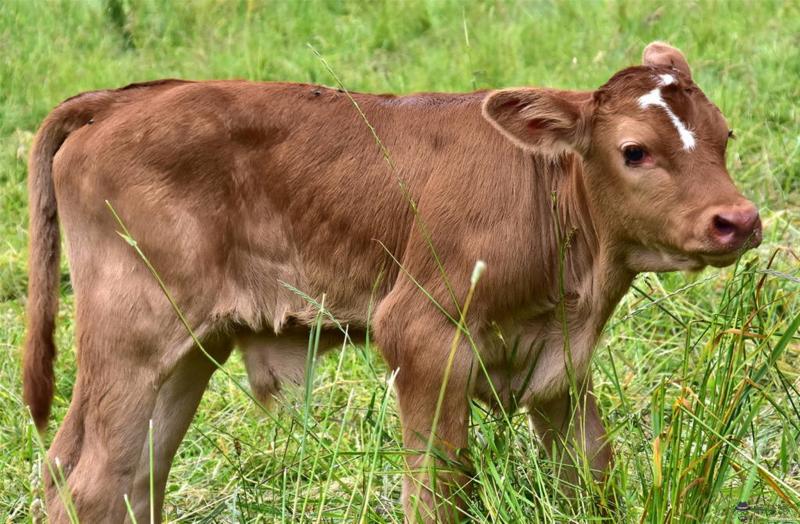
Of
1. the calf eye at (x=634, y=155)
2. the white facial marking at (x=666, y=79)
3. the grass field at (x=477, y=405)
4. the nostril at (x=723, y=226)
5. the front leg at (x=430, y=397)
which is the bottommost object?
the grass field at (x=477, y=405)

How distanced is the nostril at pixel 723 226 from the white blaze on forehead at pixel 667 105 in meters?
0.30

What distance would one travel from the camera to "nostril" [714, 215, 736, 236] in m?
4.20

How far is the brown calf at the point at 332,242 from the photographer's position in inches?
187

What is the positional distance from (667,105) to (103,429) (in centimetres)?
239

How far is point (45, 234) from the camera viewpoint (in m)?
5.33

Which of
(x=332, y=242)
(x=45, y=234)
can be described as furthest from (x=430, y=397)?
Result: (x=45, y=234)

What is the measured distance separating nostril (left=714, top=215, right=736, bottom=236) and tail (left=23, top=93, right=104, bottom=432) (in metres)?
2.48

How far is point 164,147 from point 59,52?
5483 millimetres

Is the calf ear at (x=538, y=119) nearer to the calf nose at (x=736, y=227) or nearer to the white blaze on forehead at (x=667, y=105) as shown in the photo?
the white blaze on forehead at (x=667, y=105)

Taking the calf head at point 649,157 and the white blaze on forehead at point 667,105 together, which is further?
the white blaze on forehead at point 667,105

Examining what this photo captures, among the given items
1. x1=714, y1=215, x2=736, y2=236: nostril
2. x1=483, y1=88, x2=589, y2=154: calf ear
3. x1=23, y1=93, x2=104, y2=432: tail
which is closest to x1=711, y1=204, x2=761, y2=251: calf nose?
x1=714, y1=215, x2=736, y2=236: nostril

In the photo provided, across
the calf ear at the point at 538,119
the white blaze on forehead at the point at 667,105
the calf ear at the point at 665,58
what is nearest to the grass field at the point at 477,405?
the white blaze on forehead at the point at 667,105

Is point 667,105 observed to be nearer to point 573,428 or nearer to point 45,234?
point 573,428

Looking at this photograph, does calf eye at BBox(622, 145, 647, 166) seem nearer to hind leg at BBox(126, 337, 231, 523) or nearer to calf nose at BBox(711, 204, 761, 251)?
calf nose at BBox(711, 204, 761, 251)
